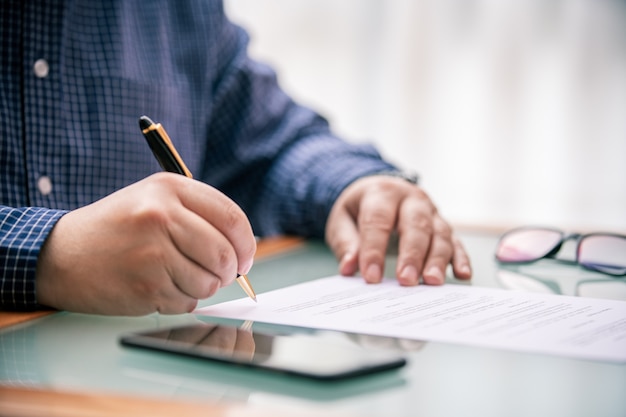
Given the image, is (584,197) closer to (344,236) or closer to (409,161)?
(409,161)

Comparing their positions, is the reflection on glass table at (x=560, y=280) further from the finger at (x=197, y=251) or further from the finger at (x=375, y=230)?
the finger at (x=197, y=251)

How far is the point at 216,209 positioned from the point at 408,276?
0.83ft

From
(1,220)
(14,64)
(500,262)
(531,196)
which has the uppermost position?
(14,64)

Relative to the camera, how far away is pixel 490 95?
1.83 meters

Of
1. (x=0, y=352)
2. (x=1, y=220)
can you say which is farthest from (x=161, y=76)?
(x=0, y=352)

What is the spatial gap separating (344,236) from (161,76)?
0.42 m

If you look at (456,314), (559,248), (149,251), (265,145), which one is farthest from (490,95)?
(149,251)

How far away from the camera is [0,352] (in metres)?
0.50

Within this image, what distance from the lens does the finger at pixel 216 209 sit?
0.58 meters

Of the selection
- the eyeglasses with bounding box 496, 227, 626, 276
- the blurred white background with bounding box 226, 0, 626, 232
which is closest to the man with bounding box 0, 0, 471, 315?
the eyeglasses with bounding box 496, 227, 626, 276

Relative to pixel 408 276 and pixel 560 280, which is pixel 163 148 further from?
pixel 560 280

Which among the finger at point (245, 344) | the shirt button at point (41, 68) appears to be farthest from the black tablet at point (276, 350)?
the shirt button at point (41, 68)

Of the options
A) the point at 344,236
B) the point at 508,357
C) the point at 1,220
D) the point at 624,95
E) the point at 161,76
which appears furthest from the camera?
the point at 624,95

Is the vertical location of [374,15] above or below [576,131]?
above
